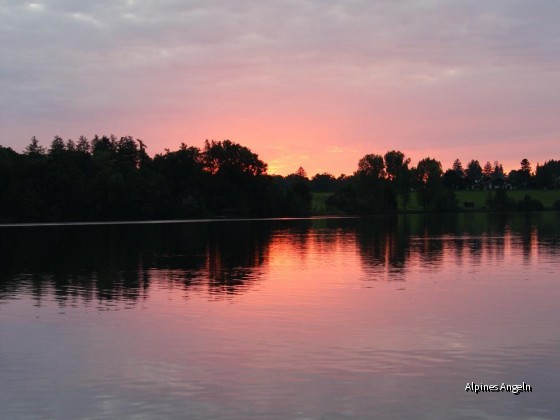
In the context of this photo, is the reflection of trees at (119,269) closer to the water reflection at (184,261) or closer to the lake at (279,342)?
the water reflection at (184,261)

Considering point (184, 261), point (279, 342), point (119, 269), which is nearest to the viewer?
point (279, 342)

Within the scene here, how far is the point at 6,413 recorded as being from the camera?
17.2 m

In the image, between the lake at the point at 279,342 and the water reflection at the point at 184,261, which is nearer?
the lake at the point at 279,342

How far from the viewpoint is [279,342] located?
2473cm

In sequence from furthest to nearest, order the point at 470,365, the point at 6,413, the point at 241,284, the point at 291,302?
1. the point at 241,284
2. the point at 291,302
3. the point at 470,365
4. the point at 6,413

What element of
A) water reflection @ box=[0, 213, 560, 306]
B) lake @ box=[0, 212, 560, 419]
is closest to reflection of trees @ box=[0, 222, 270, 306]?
water reflection @ box=[0, 213, 560, 306]

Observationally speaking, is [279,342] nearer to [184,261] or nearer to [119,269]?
[119,269]

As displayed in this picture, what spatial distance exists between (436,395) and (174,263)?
39.2 m

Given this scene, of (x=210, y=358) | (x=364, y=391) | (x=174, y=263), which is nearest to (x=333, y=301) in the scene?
(x=210, y=358)

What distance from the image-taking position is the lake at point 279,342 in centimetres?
1789

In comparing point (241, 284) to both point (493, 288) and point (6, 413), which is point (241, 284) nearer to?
point (493, 288)

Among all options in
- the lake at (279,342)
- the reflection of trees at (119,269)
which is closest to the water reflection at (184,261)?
the reflection of trees at (119,269)

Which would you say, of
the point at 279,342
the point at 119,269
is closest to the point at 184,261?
the point at 119,269

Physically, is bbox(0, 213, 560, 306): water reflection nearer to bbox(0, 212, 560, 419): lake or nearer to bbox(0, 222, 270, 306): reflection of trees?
bbox(0, 222, 270, 306): reflection of trees
